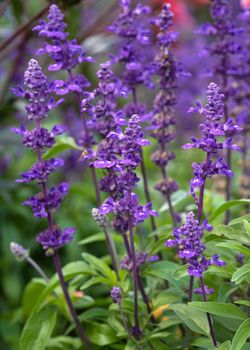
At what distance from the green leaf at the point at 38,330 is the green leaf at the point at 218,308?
686mm

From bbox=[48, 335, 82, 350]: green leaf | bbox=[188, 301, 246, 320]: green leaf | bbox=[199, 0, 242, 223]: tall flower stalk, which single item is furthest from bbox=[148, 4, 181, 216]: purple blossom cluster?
bbox=[188, 301, 246, 320]: green leaf

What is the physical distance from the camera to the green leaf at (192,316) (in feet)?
5.69

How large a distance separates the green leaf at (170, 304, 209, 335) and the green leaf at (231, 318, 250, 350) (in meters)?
0.19

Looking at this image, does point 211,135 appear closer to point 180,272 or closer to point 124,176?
point 124,176

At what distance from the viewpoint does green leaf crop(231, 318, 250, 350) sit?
Result: 1.50m

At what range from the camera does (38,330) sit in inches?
85.4

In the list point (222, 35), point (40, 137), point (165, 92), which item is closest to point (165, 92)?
point (165, 92)

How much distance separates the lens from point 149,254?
6.93 feet

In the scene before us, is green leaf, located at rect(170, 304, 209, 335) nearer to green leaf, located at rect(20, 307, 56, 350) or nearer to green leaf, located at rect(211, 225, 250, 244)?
green leaf, located at rect(211, 225, 250, 244)

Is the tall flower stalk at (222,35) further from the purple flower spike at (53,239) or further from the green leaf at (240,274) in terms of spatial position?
the green leaf at (240,274)

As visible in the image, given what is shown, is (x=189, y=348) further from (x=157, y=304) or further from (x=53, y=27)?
(x=53, y=27)

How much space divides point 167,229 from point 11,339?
39.6 inches

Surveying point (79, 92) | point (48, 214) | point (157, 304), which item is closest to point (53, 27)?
point (79, 92)

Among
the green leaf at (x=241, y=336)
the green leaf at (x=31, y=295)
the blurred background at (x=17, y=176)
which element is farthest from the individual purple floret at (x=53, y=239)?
the blurred background at (x=17, y=176)
